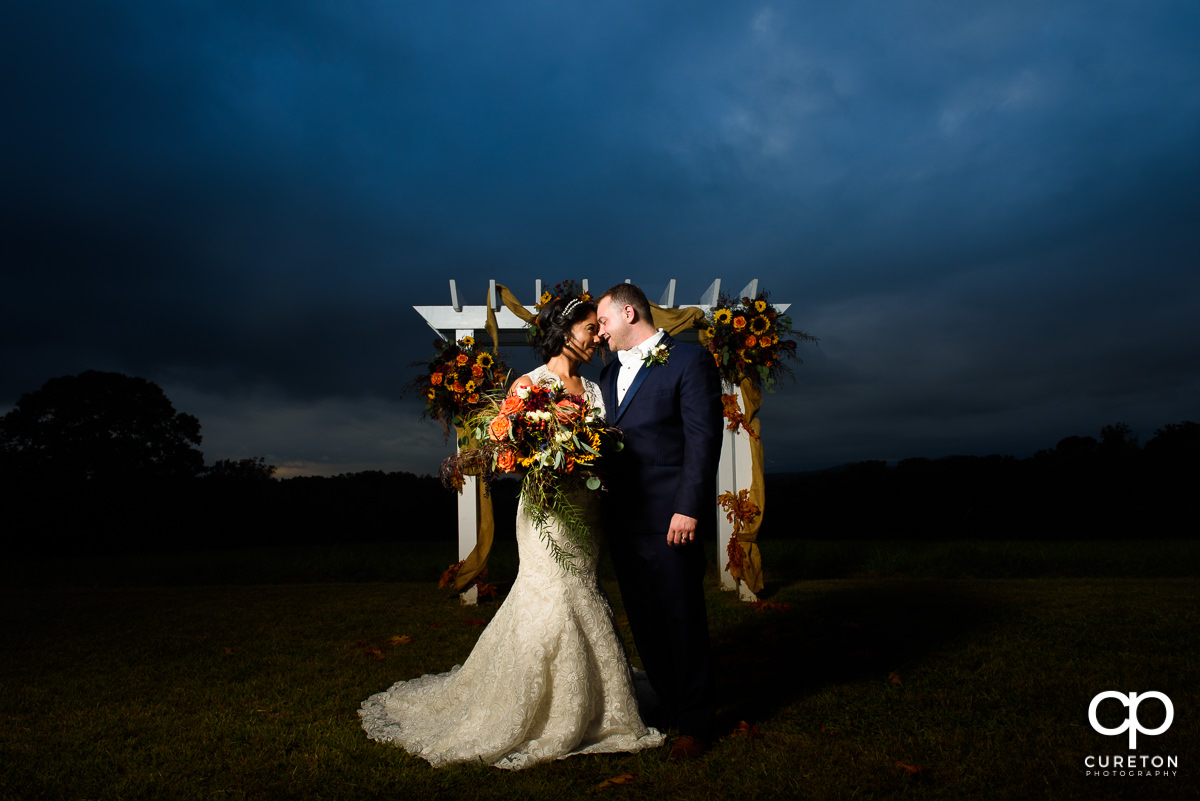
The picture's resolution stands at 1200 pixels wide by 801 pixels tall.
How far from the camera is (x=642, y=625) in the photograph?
3.33 m

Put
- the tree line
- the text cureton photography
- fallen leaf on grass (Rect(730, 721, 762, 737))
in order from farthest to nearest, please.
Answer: the tree line → fallen leaf on grass (Rect(730, 721, 762, 737)) → the text cureton photography

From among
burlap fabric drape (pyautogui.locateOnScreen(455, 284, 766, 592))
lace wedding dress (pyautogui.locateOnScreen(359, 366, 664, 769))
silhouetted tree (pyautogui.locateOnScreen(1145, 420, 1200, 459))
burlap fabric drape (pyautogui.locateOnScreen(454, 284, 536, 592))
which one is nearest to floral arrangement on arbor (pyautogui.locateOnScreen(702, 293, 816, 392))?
burlap fabric drape (pyautogui.locateOnScreen(455, 284, 766, 592))

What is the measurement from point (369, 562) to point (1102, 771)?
27.3 feet

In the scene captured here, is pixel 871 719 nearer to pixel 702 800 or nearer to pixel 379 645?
pixel 702 800

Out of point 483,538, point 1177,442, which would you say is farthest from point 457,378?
point 1177,442

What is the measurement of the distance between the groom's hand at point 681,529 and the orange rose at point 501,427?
2.92 feet

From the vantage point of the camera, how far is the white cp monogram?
3.20 meters

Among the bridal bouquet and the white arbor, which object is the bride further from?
the white arbor

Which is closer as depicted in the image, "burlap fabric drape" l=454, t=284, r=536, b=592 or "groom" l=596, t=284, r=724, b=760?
"groom" l=596, t=284, r=724, b=760

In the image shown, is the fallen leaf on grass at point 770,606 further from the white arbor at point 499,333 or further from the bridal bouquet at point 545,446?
the bridal bouquet at point 545,446

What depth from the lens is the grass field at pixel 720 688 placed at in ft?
9.21

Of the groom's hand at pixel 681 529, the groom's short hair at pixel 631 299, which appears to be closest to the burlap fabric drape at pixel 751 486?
the groom's short hair at pixel 631 299

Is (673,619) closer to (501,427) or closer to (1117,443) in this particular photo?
(501,427)

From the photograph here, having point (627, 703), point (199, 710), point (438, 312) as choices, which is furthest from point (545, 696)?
point (438, 312)
